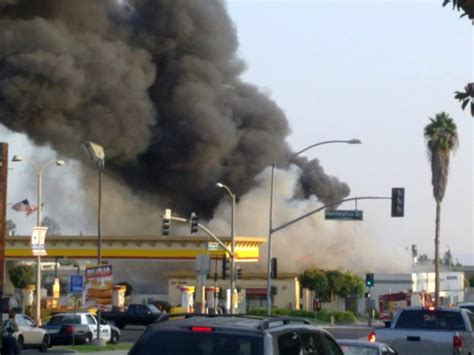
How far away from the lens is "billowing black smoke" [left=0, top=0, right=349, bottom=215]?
72062 mm

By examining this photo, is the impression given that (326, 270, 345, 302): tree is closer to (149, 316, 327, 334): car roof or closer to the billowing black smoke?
the billowing black smoke

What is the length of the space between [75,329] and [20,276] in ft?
165

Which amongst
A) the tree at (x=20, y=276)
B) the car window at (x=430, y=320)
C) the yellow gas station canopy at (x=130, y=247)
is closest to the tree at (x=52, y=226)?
the tree at (x=20, y=276)

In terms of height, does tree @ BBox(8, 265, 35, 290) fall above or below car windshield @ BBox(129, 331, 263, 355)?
below

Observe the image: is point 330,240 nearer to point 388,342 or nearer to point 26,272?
point 26,272

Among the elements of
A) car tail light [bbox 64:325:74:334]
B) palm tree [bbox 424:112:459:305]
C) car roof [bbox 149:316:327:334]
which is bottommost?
car tail light [bbox 64:325:74:334]

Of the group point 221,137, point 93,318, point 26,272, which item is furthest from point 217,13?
point 93,318

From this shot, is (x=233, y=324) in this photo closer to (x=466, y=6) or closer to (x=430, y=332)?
(x=466, y=6)

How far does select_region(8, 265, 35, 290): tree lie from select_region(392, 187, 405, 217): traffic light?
164ft

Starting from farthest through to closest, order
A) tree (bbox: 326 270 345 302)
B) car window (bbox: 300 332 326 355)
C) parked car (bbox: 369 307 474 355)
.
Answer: tree (bbox: 326 270 345 302) → parked car (bbox: 369 307 474 355) → car window (bbox: 300 332 326 355)

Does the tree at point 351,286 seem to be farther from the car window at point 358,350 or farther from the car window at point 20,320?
the car window at point 358,350

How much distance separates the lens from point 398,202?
4350 centimetres

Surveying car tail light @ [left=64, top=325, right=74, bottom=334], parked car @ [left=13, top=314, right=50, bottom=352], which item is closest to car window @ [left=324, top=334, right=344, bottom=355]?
parked car @ [left=13, top=314, right=50, bottom=352]

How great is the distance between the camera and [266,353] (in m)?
9.06
